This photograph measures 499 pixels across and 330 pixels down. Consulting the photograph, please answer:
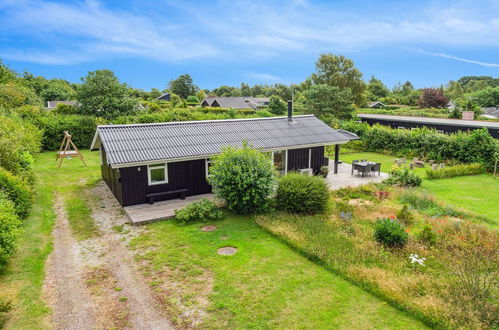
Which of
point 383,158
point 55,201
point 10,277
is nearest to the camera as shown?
point 10,277

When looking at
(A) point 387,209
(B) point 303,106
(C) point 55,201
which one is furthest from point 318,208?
(B) point 303,106

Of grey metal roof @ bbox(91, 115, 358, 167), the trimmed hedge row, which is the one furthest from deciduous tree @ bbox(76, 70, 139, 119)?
the trimmed hedge row

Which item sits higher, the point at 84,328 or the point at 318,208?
the point at 318,208

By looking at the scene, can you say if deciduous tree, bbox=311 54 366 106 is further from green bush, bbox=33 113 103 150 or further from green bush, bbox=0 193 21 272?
green bush, bbox=0 193 21 272

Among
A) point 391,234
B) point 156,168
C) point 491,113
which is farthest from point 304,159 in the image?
point 491,113

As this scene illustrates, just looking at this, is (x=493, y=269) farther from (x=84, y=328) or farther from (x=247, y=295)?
(x=84, y=328)

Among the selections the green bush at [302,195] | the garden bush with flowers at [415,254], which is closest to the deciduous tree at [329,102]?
the garden bush with flowers at [415,254]
